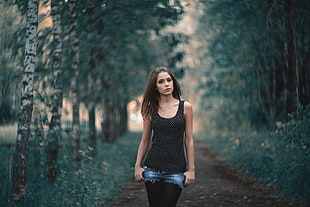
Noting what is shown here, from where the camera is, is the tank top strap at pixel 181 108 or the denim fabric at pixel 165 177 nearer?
the denim fabric at pixel 165 177

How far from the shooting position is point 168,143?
3779mm

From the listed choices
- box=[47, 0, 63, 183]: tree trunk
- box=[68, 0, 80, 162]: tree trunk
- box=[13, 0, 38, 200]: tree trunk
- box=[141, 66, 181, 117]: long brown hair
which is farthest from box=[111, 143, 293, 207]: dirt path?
box=[141, 66, 181, 117]: long brown hair

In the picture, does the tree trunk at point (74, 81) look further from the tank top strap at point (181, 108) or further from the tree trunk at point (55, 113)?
the tank top strap at point (181, 108)

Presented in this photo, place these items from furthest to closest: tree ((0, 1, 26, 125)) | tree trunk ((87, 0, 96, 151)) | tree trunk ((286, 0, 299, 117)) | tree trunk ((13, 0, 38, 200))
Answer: tree trunk ((87, 0, 96, 151)), tree trunk ((286, 0, 299, 117)), tree ((0, 1, 26, 125)), tree trunk ((13, 0, 38, 200))

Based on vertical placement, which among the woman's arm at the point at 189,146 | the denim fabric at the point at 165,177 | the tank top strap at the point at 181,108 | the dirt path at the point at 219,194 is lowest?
the dirt path at the point at 219,194

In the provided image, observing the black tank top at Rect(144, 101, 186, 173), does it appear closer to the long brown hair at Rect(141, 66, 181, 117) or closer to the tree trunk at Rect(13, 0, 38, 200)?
the long brown hair at Rect(141, 66, 181, 117)

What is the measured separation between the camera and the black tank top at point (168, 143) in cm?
373

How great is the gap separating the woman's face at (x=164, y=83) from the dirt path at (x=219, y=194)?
158 inches

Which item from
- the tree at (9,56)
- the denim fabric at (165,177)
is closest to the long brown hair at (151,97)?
the denim fabric at (165,177)

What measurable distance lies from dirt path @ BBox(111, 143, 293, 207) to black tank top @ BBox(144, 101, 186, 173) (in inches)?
150

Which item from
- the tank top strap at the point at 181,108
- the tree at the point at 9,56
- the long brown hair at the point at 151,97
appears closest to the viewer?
the tank top strap at the point at 181,108

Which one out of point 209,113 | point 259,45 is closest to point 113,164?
point 259,45

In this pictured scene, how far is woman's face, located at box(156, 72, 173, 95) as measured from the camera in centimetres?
388

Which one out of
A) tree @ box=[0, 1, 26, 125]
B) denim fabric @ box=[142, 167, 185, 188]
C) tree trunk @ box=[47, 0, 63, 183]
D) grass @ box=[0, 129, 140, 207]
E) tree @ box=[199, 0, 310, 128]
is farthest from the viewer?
tree @ box=[199, 0, 310, 128]
